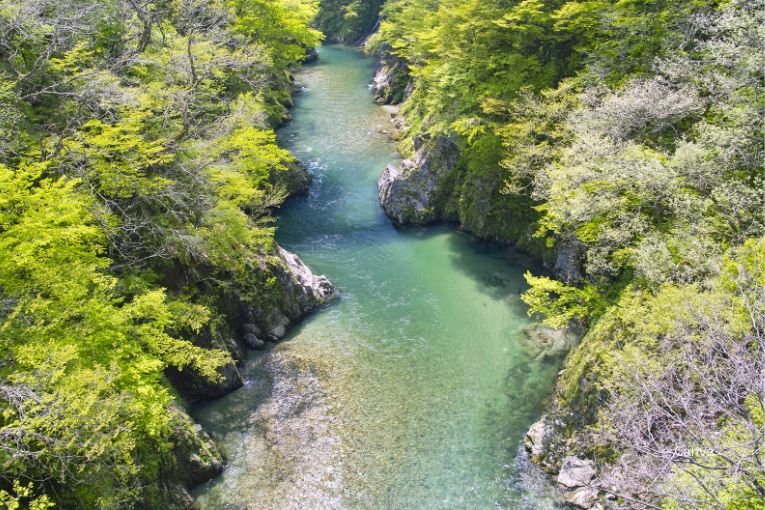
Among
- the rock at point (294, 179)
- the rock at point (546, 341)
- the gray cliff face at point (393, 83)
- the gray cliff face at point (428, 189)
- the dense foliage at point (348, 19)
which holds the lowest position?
the rock at point (546, 341)

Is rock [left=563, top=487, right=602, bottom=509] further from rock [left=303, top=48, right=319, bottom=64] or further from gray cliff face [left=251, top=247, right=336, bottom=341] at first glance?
rock [left=303, top=48, right=319, bottom=64]

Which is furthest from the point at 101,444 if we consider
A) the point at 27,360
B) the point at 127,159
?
the point at 127,159

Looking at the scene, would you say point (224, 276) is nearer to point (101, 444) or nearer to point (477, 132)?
point (101, 444)

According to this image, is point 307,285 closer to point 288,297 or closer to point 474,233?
point 288,297

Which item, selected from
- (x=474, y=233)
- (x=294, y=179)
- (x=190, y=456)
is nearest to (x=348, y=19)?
(x=294, y=179)

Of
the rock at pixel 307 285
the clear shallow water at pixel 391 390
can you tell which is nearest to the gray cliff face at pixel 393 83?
the clear shallow water at pixel 391 390

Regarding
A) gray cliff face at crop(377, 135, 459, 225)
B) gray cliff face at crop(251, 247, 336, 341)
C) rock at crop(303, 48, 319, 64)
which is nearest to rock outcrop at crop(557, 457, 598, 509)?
gray cliff face at crop(251, 247, 336, 341)

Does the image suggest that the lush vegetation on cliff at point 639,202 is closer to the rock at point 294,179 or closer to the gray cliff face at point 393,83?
the rock at point 294,179
